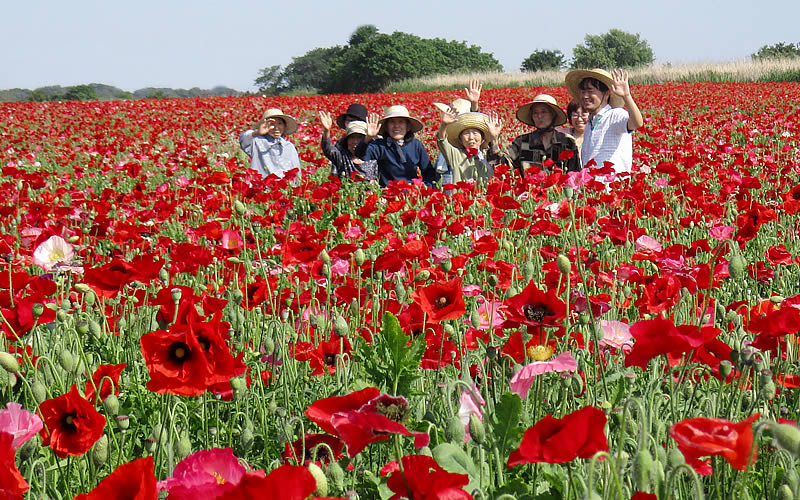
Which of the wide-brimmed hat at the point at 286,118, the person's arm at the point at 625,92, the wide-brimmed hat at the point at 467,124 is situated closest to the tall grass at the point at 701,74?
the wide-brimmed hat at the point at 286,118

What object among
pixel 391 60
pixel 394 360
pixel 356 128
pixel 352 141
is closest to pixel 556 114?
pixel 356 128

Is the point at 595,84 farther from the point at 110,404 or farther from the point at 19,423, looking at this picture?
the point at 19,423

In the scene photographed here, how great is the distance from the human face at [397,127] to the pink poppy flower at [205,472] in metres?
6.04

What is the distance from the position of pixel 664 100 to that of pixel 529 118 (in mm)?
11194

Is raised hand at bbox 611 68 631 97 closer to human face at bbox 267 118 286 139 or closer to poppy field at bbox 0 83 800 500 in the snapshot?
poppy field at bbox 0 83 800 500

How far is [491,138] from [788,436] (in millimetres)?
5893

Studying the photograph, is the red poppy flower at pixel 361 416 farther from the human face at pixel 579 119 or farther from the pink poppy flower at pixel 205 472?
the human face at pixel 579 119

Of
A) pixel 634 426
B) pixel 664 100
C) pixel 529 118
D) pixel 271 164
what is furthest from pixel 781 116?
pixel 634 426

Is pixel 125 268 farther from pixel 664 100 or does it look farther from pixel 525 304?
pixel 664 100

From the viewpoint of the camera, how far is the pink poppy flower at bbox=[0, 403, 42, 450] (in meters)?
1.27

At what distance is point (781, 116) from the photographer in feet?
40.1

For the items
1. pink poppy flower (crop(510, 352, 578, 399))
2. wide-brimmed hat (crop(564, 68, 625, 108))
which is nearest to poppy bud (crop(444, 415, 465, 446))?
pink poppy flower (crop(510, 352, 578, 399))

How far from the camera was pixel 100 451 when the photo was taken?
1.47 metres

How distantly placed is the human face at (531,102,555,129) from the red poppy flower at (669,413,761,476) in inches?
229
